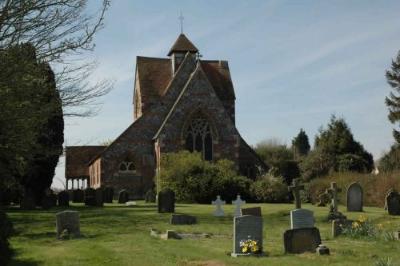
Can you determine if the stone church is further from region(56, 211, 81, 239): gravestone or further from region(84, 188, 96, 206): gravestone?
region(56, 211, 81, 239): gravestone

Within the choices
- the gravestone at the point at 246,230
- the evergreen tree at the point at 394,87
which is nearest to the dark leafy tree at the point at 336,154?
the evergreen tree at the point at 394,87

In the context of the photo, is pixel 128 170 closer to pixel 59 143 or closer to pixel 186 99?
pixel 186 99

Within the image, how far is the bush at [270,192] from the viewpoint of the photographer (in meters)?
38.7

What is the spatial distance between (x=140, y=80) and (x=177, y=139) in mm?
9276

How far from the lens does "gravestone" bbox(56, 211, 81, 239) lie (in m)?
16.6

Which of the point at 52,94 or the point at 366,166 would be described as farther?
the point at 366,166

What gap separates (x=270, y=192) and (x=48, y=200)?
14.2m

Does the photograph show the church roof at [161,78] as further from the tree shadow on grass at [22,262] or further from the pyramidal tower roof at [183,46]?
the tree shadow on grass at [22,262]

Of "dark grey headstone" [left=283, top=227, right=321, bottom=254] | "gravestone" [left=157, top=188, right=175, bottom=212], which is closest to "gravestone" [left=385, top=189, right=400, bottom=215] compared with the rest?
"gravestone" [left=157, top=188, right=175, bottom=212]

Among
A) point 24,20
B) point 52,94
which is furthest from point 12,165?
point 24,20

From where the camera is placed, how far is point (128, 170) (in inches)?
1809

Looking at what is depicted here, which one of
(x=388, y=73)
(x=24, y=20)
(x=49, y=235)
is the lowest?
(x=49, y=235)

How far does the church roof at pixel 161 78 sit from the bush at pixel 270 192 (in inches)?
563

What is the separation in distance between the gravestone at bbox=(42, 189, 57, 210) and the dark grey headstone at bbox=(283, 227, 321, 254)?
67.1 ft
